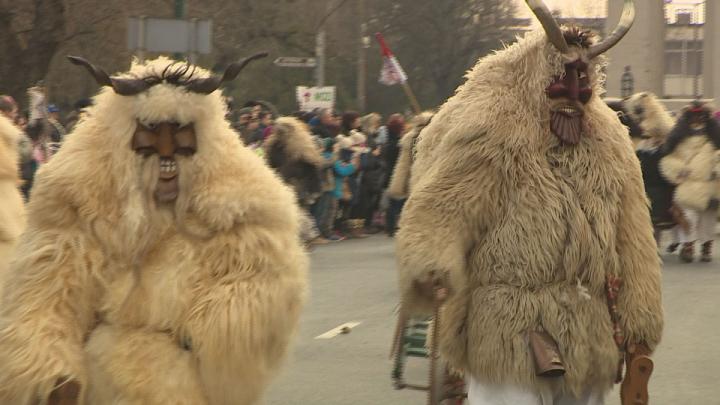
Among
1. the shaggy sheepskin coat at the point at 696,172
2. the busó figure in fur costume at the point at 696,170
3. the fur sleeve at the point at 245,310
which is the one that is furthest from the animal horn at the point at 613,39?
the shaggy sheepskin coat at the point at 696,172

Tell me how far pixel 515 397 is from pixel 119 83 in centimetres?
193

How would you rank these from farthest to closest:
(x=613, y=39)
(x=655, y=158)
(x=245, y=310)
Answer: (x=655, y=158)
(x=613, y=39)
(x=245, y=310)

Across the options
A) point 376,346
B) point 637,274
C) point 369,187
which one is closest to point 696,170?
point 369,187

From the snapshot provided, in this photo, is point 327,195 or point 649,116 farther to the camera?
point 327,195

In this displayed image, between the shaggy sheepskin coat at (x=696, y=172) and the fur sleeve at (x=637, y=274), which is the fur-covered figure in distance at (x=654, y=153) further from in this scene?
the fur sleeve at (x=637, y=274)

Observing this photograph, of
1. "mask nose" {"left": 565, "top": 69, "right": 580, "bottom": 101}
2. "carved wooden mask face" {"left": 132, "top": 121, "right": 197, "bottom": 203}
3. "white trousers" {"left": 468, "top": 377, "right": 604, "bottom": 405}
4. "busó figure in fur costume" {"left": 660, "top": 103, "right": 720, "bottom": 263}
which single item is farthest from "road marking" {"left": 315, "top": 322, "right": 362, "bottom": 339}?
"busó figure in fur costume" {"left": 660, "top": 103, "right": 720, "bottom": 263}

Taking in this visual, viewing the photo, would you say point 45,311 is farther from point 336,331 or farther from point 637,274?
point 336,331

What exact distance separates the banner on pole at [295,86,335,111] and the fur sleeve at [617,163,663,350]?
22868 mm

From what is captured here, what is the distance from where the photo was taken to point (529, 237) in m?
5.30

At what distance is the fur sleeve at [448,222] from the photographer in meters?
5.33

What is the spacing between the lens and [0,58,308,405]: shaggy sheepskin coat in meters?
4.81

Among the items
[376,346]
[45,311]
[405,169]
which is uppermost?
[405,169]

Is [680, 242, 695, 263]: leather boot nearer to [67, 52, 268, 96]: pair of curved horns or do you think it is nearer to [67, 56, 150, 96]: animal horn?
[67, 52, 268, 96]: pair of curved horns

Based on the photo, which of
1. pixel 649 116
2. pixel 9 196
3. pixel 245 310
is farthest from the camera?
pixel 649 116
